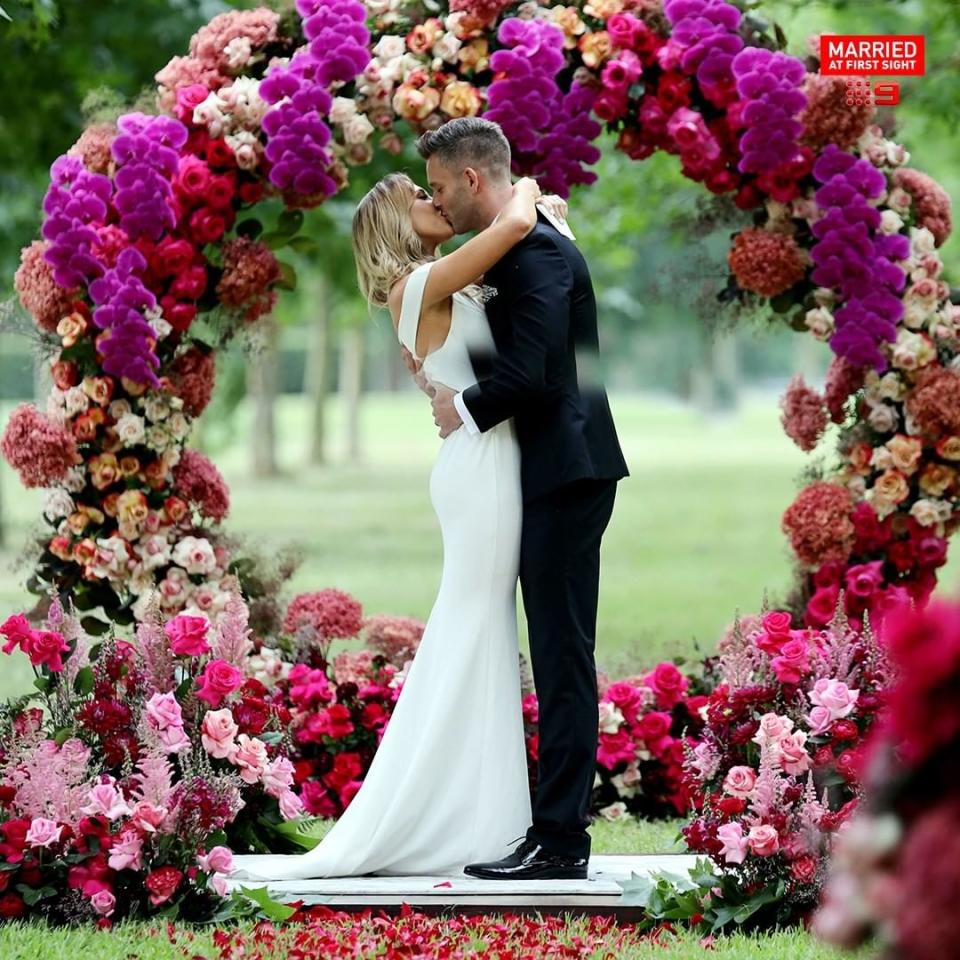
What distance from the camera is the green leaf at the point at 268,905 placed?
4621 mm

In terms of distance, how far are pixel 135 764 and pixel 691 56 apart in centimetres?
359

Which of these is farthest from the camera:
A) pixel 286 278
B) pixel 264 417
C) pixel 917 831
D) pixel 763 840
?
pixel 264 417

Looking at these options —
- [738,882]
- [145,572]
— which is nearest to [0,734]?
[145,572]

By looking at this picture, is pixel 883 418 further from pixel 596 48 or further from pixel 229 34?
pixel 229 34

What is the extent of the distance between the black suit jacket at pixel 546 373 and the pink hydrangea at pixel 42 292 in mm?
2413

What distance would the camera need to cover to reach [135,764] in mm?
4926

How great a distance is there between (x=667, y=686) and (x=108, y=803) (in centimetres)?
283

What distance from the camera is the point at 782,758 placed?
15.4 feet

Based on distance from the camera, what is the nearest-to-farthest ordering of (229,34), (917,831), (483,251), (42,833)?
(917,831) → (42,833) → (483,251) → (229,34)

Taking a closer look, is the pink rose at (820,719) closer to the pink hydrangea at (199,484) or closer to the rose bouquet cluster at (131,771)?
the rose bouquet cluster at (131,771)

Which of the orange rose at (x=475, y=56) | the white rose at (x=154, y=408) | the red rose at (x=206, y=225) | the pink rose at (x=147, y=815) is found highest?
the orange rose at (x=475, y=56)

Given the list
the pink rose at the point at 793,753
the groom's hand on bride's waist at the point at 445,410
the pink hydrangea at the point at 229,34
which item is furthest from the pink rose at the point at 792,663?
the pink hydrangea at the point at 229,34

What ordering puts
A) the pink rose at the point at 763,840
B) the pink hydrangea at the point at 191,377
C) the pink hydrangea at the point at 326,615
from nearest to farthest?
1. the pink rose at the point at 763,840
2. the pink hydrangea at the point at 191,377
3. the pink hydrangea at the point at 326,615

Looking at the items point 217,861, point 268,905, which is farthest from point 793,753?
point 217,861
